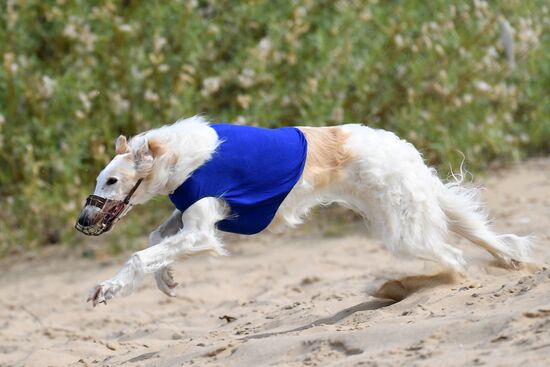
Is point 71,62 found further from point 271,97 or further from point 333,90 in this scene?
point 333,90

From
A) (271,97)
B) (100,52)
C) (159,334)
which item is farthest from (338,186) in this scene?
(100,52)

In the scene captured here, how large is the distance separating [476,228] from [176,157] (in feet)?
6.55

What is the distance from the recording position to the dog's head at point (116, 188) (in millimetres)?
5363

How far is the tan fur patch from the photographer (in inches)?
229

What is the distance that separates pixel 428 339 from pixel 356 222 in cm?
516

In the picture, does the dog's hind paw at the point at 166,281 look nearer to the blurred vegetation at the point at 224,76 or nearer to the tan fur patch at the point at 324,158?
the tan fur patch at the point at 324,158

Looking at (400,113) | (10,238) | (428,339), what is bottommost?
(428,339)

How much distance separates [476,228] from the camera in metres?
6.19

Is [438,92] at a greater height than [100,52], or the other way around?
[100,52]

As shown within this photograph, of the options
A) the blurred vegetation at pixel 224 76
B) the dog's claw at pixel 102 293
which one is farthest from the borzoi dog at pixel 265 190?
the blurred vegetation at pixel 224 76

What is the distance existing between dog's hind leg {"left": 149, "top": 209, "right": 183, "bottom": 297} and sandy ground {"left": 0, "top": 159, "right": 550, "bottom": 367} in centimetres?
35

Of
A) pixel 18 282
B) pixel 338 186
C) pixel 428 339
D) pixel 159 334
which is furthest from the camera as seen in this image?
pixel 18 282

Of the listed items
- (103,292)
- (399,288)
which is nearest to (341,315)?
(399,288)

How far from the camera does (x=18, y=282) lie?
8.79 meters
